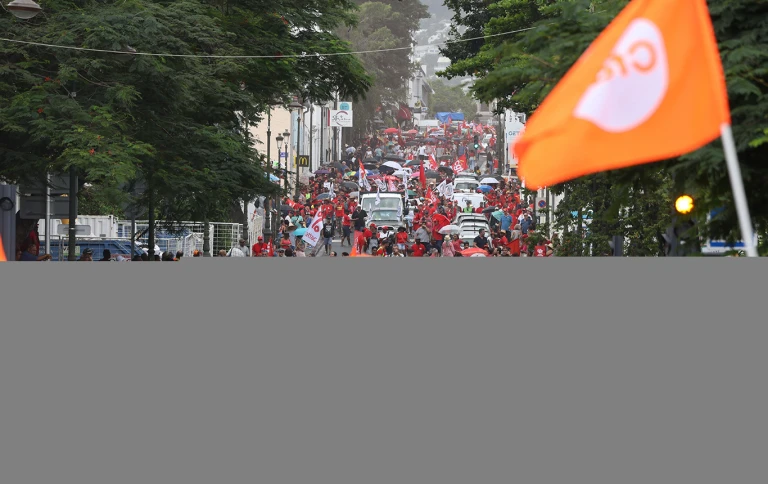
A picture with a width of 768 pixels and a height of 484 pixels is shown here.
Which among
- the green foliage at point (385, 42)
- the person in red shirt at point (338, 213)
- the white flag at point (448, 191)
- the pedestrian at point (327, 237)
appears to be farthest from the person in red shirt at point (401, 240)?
the green foliage at point (385, 42)

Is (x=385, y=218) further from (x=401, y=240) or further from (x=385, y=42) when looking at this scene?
(x=385, y=42)

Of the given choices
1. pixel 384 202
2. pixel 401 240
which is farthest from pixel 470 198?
pixel 401 240

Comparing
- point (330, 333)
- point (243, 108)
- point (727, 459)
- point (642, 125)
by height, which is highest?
point (243, 108)

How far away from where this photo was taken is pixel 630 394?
9086mm

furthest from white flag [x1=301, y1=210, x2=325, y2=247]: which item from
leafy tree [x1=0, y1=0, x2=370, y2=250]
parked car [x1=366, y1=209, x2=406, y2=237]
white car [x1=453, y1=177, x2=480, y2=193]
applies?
white car [x1=453, y1=177, x2=480, y2=193]

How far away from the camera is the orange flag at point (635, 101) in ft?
26.6

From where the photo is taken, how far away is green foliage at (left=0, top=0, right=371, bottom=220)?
24391mm

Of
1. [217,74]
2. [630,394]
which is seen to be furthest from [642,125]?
[217,74]

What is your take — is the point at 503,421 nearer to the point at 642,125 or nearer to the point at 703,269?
the point at 703,269

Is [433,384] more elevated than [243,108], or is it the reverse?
[243,108]

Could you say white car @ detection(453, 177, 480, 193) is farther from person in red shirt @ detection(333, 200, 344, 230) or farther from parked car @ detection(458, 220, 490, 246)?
parked car @ detection(458, 220, 490, 246)

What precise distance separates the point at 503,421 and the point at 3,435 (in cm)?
323

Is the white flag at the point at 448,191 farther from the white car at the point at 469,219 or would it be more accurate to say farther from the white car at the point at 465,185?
the white car at the point at 469,219

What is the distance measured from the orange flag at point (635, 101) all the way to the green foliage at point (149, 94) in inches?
645
